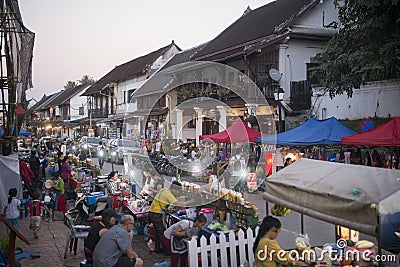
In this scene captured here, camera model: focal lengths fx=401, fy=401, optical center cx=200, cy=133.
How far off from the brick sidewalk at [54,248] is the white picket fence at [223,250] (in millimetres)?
1511

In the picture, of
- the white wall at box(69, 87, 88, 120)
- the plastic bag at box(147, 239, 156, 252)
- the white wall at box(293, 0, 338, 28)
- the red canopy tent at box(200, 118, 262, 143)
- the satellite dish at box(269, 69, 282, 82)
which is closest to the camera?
the plastic bag at box(147, 239, 156, 252)

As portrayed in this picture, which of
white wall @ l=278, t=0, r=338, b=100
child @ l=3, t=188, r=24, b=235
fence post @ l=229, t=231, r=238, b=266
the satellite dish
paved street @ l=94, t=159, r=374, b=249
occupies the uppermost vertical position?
white wall @ l=278, t=0, r=338, b=100

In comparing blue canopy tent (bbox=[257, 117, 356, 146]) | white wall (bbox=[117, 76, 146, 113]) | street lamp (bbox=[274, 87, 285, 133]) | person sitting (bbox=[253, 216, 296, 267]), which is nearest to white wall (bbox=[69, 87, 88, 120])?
white wall (bbox=[117, 76, 146, 113])

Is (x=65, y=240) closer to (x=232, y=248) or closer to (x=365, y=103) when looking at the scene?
(x=232, y=248)

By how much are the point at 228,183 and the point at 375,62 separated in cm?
628

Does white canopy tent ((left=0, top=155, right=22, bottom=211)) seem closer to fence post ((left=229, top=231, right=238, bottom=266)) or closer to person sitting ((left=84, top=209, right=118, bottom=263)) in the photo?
person sitting ((left=84, top=209, right=118, bottom=263))

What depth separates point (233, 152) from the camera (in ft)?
61.2

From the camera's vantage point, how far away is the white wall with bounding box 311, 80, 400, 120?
1394 cm

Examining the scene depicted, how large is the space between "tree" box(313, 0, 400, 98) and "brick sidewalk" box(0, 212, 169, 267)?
8.12 meters

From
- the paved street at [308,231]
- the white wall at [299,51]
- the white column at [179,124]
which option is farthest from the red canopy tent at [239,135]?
the white column at [179,124]

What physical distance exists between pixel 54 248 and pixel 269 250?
18.4ft

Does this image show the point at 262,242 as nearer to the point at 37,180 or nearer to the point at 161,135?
the point at 37,180

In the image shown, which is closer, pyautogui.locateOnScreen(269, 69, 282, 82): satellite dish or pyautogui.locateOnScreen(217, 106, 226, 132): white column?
pyautogui.locateOnScreen(269, 69, 282, 82): satellite dish

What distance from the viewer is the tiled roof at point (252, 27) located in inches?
845
